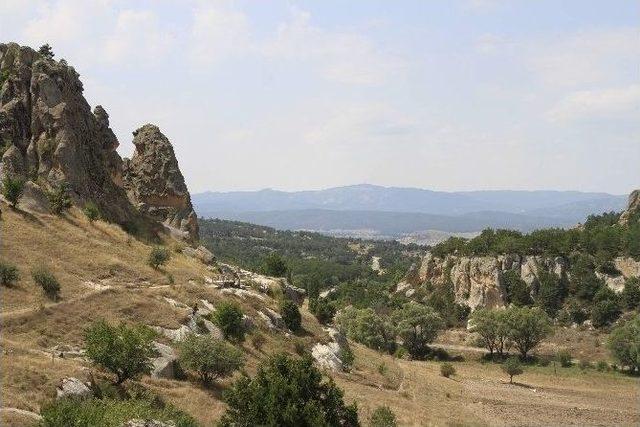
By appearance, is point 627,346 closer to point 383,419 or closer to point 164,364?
point 383,419

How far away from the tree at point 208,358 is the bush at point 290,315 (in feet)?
51.2

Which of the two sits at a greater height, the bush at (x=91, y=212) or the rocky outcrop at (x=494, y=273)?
the bush at (x=91, y=212)

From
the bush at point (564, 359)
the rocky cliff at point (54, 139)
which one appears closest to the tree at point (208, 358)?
the rocky cliff at point (54, 139)

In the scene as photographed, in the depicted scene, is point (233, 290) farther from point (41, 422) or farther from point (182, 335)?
point (41, 422)

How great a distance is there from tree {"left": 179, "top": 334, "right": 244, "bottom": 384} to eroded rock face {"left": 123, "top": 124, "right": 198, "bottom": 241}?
1367 inches

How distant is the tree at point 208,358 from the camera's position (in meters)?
36.5

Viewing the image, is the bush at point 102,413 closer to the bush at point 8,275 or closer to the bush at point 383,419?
the bush at point 383,419

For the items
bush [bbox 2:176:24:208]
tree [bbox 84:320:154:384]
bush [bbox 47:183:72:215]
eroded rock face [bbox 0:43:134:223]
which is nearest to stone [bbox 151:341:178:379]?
tree [bbox 84:320:154:384]

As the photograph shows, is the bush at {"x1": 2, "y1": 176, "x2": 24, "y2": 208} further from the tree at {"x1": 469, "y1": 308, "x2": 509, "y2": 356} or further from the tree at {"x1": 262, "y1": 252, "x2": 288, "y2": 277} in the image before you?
the tree at {"x1": 469, "y1": 308, "x2": 509, "y2": 356}

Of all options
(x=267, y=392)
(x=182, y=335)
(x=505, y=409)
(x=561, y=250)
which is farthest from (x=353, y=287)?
(x=267, y=392)

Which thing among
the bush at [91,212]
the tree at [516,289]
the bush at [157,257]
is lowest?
the tree at [516,289]

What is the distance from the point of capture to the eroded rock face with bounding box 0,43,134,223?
56.2m

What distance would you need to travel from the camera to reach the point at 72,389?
93.8 feet

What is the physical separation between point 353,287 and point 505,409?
8697 centimetres
